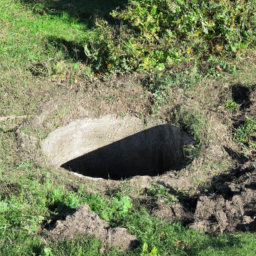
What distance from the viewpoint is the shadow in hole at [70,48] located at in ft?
21.9

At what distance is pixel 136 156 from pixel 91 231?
3.08 m

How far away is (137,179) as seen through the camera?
190 inches

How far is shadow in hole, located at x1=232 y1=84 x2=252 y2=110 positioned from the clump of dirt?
3101 millimetres

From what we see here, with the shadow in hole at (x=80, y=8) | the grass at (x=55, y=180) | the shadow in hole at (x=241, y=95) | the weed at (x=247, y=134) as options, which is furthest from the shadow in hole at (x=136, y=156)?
the shadow in hole at (x=80, y=8)

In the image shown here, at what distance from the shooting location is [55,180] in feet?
14.8

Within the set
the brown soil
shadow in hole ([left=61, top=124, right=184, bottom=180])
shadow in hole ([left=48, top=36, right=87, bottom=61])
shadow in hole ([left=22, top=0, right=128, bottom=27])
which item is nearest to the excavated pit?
shadow in hole ([left=61, top=124, right=184, bottom=180])

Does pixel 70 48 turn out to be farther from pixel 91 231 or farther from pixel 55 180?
pixel 91 231

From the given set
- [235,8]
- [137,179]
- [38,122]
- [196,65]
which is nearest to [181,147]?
[137,179]

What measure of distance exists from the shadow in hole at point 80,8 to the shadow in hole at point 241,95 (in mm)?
3578

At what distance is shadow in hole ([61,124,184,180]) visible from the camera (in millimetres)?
6070

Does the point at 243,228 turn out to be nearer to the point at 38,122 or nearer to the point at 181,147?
the point at 181,147

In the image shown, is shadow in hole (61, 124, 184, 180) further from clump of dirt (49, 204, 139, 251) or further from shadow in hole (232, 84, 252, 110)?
clump of dirt (49, 204, 139, 251)

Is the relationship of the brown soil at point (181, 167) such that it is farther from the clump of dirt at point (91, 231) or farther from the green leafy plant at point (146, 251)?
the green leafy plant at point (146, 251)

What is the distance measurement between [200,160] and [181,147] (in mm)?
728
